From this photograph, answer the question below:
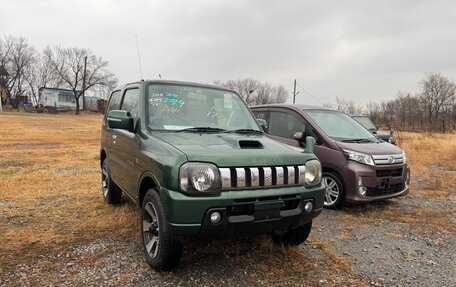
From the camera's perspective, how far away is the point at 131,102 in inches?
172

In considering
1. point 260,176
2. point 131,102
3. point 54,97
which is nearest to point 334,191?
point 260,176

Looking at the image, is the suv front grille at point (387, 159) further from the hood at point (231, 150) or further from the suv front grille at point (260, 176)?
the suv front grille at point (260, 176)

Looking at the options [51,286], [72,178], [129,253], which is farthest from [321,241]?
[72,178]

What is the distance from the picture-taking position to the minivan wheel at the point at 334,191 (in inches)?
216

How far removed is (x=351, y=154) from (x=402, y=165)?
0.97m

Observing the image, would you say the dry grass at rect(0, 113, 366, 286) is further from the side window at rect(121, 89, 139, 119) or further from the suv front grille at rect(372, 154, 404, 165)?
the suv front grille at rect(372, 154, 404, 165)

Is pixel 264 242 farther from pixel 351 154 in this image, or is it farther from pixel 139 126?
pixel 351 154

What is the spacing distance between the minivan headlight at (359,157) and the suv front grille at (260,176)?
260 centimetres

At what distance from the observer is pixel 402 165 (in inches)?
223

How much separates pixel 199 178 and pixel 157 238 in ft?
2.86

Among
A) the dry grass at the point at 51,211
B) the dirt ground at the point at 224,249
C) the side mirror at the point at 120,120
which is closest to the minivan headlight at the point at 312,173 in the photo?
the dirt ground at the point at 224,249

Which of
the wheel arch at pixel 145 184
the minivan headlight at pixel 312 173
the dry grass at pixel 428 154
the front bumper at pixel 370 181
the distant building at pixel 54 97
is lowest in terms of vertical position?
the dry grass at pixel 428 154

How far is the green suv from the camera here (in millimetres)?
2768

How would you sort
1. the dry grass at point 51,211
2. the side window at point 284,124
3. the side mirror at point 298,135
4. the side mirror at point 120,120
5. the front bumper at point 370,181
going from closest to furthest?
the side mirror at point 120,120
the dry grass at point 51,211
the front bumper at point 370,181
the side mirror at point 298,135
the side window at point 284,124
